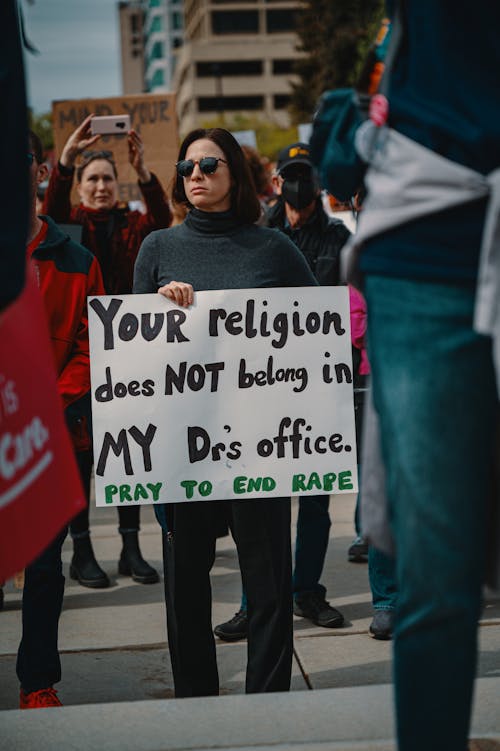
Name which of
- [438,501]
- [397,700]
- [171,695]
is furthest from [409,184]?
[171,695]

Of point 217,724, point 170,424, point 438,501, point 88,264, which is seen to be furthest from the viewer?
point 88,264

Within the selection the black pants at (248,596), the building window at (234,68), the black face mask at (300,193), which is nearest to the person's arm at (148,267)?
the black pants at (248,596)

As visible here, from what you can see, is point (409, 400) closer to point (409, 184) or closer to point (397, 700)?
point (409, 184)

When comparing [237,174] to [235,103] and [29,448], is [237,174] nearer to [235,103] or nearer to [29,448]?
[29,448]

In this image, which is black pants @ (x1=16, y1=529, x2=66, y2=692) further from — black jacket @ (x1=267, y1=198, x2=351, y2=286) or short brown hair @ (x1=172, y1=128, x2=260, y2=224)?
black jacket @ (x1=267, y1=198, x2=351, y2=286)

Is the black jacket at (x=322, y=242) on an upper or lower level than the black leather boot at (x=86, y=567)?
upper

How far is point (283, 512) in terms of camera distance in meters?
4.13

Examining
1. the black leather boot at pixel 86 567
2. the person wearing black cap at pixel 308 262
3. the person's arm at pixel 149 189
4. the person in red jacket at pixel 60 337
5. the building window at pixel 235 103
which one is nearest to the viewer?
the person in red jacket at pixel 60 337

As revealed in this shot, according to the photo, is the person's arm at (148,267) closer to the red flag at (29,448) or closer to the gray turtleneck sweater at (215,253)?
the gray turtleneck sweater at (215,253)

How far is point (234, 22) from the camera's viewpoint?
120 m

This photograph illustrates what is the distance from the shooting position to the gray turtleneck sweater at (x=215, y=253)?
4.14 m

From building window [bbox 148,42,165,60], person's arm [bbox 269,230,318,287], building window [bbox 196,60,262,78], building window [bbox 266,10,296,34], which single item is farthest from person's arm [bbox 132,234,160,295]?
building window [bbox 148,42,165,60]

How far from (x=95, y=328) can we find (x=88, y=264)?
0.37 metres

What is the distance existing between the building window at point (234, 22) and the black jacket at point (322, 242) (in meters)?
118
